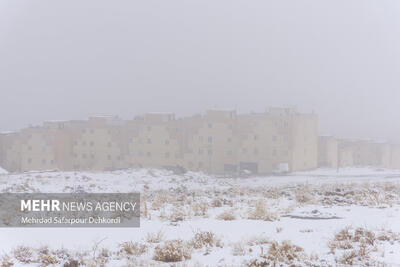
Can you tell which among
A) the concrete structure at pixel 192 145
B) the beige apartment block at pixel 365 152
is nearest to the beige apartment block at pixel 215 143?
the concrete structure at pixel 192 145

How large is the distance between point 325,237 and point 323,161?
77.4 metres

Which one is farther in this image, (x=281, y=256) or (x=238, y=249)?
(x=238, y=249)

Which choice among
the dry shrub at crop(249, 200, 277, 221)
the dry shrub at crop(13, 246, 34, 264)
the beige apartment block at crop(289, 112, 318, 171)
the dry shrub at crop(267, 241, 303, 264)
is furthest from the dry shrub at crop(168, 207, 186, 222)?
the beige apartment block at crop(289, 112, 318, 171)

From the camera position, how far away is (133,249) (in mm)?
7422

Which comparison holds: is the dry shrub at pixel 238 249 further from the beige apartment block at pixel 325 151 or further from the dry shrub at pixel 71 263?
the beige apartment block at pixel 325 151

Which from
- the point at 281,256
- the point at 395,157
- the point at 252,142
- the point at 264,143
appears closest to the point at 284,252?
the point at 281,256

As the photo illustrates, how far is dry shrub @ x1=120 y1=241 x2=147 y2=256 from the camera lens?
734cm

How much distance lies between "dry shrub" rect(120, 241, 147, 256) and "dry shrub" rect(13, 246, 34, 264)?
1604 mm

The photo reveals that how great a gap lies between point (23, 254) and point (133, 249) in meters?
1.99

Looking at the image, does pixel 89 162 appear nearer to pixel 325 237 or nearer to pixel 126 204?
pixel 126 204

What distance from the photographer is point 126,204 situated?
13.8 meters

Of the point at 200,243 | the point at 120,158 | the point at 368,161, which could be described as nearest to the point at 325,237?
the point at 200,243

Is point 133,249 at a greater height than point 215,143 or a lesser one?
lesser

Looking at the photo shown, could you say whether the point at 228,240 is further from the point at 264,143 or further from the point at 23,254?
the point at 264,143
